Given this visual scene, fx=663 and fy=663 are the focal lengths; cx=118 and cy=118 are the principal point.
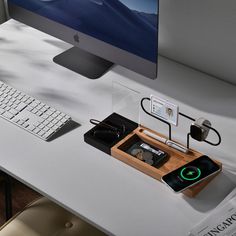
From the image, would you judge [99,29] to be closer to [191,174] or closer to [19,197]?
[191,174]

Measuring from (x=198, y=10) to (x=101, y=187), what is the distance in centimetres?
66

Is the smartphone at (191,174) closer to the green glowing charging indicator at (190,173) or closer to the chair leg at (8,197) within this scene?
the green glowing charging indicator at (190,173)

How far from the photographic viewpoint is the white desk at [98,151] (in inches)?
66.7

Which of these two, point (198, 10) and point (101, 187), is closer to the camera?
point (101, 187)

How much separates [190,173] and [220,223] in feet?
0.55

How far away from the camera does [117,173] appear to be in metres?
1.81

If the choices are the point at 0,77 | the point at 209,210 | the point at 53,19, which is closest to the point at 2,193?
the point at 0,77

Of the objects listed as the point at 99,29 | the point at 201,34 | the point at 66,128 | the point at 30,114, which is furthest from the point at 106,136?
the point at 201,34

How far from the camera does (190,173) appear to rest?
1.75 meters

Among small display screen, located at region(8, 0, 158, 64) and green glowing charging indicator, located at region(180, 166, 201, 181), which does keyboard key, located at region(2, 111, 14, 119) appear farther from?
green glowing charging indicator, located at region(180, 166, 201, 181)

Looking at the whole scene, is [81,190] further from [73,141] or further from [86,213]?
[73,141]

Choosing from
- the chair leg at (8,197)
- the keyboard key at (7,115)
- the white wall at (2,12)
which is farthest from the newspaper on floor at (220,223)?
the white wall at (2,12)

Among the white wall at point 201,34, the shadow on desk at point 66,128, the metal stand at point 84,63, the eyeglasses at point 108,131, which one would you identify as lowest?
the shadow on desk at point 66,128

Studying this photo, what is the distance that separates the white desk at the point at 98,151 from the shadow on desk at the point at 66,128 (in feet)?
0.05
